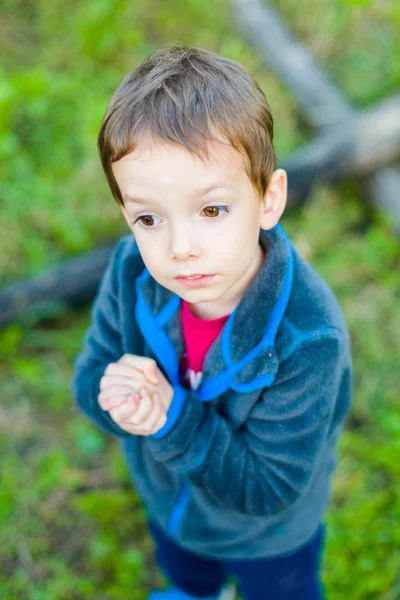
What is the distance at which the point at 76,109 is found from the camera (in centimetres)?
375

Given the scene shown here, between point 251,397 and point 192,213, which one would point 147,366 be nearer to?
point 251,397

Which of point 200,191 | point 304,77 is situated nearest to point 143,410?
point 200,191

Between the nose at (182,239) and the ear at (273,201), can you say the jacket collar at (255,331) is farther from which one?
the nose at (182,239)

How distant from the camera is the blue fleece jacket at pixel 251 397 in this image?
1.37 metres

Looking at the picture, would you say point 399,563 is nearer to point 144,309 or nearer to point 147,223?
point 144,309

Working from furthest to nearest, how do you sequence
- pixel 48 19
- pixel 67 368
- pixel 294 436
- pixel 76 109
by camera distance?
pixel 48 19, pixel 76 109, pixel 67 368, pixel 294 436

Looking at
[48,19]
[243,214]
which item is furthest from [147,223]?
[48,19]

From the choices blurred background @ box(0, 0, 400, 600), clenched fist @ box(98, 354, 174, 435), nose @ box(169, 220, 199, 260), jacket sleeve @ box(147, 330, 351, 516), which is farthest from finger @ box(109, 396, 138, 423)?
blurred background @ box(0, 0, 400, 600)

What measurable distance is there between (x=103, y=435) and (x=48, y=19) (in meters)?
2.98

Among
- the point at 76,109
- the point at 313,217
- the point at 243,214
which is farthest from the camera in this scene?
the point at 76,109

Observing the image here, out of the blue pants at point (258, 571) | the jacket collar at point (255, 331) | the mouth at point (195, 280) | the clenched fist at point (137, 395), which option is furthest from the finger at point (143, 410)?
the blue pants at point (258, 571)

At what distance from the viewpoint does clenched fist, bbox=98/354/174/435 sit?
1.38 metres

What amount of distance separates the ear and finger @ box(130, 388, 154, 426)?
18.6 inches

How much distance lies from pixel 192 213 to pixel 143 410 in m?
0.46
